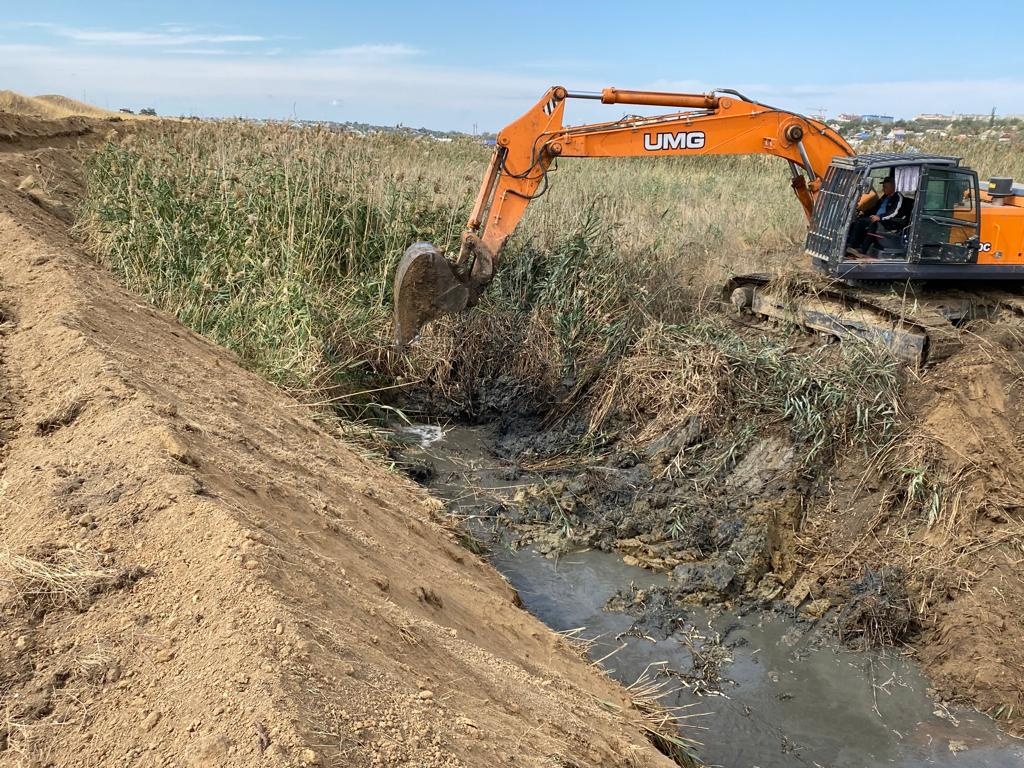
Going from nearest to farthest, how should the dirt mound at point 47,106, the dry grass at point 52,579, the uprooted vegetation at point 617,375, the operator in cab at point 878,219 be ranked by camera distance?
the dry grass at point 52,579, the uprooted vegetation at point 617,375, the operator in cab at point 878,219, the dirt mound at point 47,106

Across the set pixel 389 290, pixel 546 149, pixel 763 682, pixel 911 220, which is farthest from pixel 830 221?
pixel 763 682

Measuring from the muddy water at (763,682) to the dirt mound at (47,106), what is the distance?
49.2 ft

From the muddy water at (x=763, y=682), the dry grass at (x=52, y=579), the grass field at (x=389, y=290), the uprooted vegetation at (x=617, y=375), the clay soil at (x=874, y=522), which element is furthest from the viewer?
the grass field at (x=389, y=290)

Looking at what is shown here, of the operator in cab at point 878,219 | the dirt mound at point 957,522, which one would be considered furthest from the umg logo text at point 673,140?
the dirt mound at point 957,522

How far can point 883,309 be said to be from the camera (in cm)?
756

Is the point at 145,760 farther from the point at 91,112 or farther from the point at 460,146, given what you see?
the point at 91,112

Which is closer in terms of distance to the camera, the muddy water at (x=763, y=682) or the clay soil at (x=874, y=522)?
the muddy water at (x=763, y=682)

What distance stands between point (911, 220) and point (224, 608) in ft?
22.2

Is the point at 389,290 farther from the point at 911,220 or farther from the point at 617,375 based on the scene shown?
the point at 911,220

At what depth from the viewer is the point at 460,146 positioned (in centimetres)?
1509

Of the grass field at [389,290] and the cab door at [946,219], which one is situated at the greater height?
the cab door at [946,219]

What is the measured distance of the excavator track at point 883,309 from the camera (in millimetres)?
7121

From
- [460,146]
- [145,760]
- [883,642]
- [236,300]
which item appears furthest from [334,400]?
[460,146]

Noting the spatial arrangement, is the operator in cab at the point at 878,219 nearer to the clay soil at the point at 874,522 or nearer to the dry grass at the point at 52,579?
the clay soil at the point at 874,522
